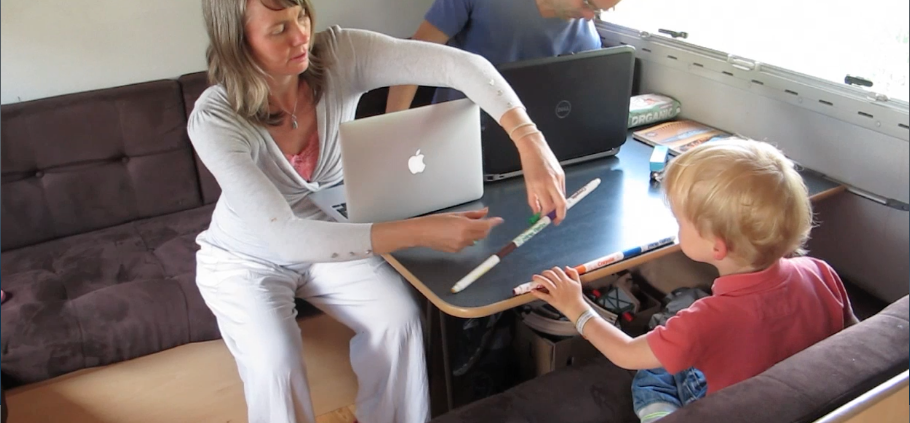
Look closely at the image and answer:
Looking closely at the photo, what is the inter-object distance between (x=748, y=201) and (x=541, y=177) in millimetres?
Result: 417

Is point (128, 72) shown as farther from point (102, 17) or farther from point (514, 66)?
point (514, 66)

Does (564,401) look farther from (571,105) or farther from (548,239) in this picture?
(571,105)

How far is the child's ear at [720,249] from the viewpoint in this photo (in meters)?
1.06

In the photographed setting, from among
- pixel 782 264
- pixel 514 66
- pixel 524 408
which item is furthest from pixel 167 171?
pixel 782 264

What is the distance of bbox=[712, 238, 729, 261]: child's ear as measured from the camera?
41.7 inches

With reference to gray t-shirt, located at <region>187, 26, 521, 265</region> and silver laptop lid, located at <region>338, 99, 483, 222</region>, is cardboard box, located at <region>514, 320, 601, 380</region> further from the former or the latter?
gray t-shirt, located at <region>187, 26, 521, 265</region>

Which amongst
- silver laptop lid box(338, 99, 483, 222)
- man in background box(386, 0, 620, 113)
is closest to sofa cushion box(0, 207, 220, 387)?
silver laptop lid box(338, 99, 483, 222)

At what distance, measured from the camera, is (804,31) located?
1411 mm

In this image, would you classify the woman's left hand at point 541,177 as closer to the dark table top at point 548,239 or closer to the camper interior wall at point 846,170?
the dark table top at point 548,239

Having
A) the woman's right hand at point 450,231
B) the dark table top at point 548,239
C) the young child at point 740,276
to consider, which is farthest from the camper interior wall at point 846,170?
the woman's right hand at point 450,231

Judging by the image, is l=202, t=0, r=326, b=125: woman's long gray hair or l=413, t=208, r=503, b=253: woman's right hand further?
l=202, t=0, r=326, b=125: woman's long gray hair

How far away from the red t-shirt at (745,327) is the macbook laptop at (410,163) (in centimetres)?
53

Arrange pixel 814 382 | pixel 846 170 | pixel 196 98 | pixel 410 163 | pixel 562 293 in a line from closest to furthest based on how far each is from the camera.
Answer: pixel 814 382 < pixel 562 293 < pixel 410 163 < pixel 846 170 < pixel 196 98

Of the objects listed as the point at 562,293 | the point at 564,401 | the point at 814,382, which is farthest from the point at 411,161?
the point at 814,382
